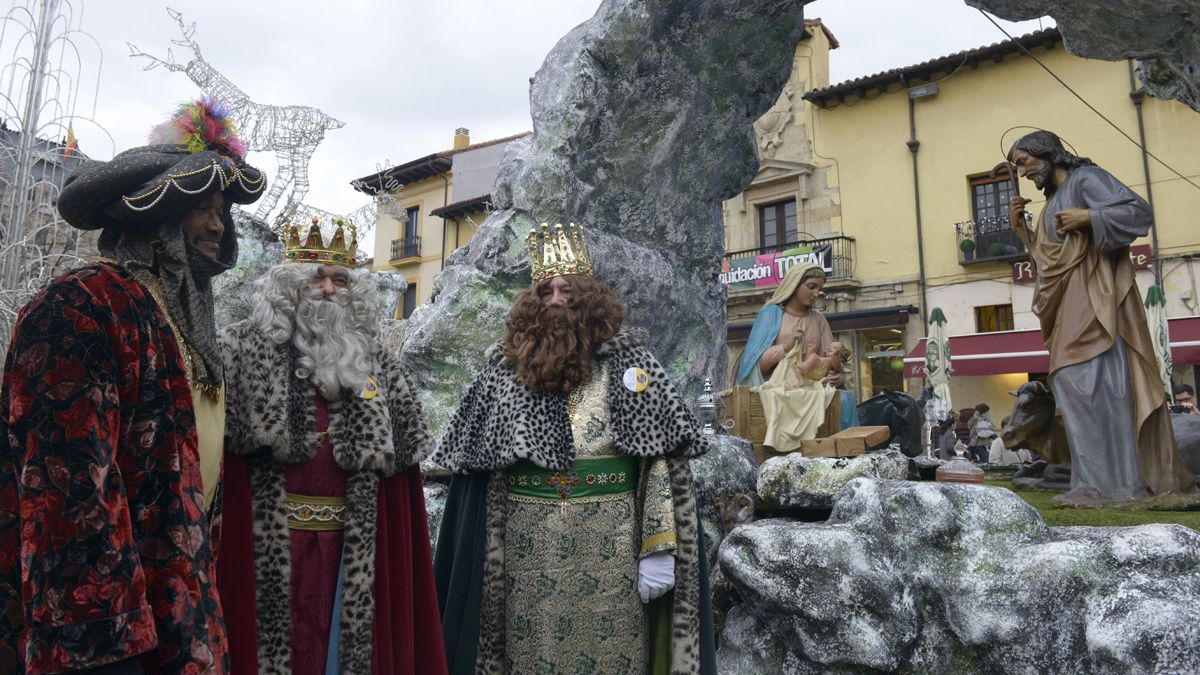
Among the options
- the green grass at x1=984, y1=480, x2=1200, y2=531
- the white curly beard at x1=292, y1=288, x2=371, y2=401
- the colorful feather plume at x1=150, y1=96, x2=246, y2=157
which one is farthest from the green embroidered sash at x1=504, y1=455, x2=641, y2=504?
the green grass at x1=984, y1=480, x2=1200, y2=531

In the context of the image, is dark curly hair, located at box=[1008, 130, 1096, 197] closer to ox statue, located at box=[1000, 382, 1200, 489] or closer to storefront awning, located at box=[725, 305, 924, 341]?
ox statue, located at box=[1000, 382, 1200, 489]

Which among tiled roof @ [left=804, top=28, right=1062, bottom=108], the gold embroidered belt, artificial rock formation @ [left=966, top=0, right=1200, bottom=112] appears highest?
tiled roof @ [left=804, top=28, right=1062, bottom=108]

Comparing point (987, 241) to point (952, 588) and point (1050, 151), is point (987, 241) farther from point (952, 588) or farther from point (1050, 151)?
point (952, 588)

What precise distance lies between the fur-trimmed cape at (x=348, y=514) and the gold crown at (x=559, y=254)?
2.41 ft

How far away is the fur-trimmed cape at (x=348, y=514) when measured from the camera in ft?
7.74

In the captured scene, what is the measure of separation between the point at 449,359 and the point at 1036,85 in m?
16.6

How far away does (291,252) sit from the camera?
283 cm

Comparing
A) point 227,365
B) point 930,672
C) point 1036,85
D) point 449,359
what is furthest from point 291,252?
point 1036,85

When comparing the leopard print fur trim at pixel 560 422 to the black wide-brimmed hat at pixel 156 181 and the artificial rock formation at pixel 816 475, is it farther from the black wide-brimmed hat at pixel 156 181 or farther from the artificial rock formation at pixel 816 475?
the artificial rock formation at pixel 816 475

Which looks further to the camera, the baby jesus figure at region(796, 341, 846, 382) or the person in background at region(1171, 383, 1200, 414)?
the person in background at region(1171, 383, 1200, 414)

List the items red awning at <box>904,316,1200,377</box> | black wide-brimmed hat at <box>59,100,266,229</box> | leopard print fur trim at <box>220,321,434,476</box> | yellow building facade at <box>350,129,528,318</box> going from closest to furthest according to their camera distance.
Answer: black wide-brimmed hat at <box>59,100,266,229</box>, leopard print fur trim at <box>220,321,434,476</box>, red awning at <box>904,316,1200,377</box>, yellow building facade at <box>350,129,528,318</box>

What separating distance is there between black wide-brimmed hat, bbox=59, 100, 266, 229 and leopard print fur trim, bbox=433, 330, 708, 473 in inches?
50.2

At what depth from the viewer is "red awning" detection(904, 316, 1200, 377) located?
47.7ft

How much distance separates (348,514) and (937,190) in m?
18.2
